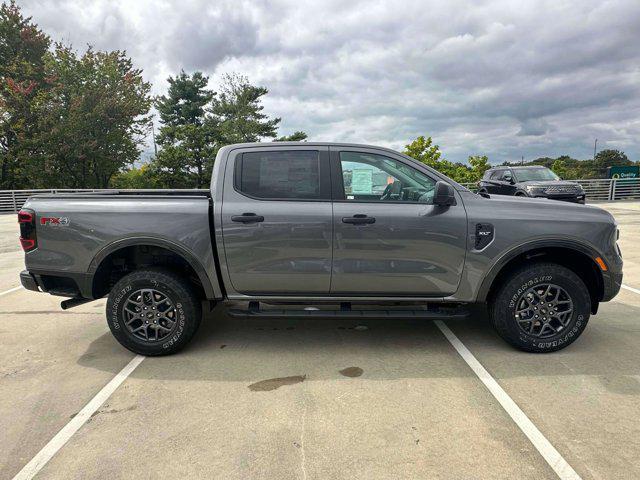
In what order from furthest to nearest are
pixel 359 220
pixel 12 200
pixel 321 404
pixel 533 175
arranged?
pixel 12 200 → pixel 533 175 → pixel 359 220 → pixel 321 404

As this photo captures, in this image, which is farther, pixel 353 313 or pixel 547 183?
pixel 547 183

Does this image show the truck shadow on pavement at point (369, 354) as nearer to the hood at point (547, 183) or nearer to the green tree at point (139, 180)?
the hood at point (547, 183)

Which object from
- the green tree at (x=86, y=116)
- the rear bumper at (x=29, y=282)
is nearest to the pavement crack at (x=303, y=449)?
the rear bumper at (x=29, y=282)

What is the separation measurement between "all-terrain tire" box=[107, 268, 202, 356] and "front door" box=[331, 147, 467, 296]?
132 cm

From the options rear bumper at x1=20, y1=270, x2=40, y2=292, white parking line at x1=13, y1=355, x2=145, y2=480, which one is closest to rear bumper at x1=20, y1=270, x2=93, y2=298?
rear bumper at x1=20, y1=270, x2=40, y2=292

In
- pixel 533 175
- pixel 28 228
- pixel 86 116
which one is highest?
pixel 86 116

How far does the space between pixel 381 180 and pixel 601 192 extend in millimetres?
23167

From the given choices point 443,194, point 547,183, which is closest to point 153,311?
point 443,194

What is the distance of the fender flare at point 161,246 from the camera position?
3408mm

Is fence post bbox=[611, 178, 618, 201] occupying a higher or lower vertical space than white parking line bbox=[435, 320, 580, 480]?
higher

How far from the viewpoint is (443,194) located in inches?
127

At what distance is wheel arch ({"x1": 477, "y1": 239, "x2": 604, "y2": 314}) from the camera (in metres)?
3.38

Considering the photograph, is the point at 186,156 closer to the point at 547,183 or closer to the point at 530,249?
the point at 547,183

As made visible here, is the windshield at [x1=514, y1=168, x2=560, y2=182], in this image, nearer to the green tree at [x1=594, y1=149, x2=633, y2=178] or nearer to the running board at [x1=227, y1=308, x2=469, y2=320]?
the running board at [x1=227, y1=308, x2=469, y2=320]
